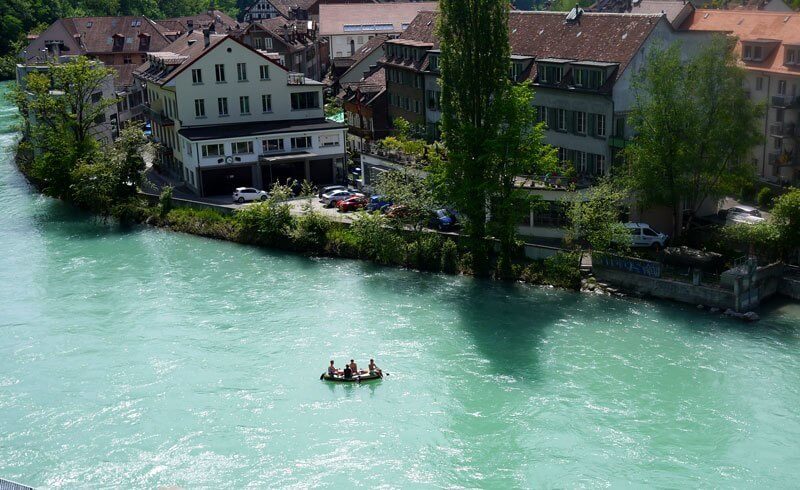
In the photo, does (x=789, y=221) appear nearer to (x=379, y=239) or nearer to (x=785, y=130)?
(x=785, y=130)

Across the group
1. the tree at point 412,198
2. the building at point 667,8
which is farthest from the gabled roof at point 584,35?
the tree at point 412,198

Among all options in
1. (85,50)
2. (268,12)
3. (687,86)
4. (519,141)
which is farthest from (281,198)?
(268,12)

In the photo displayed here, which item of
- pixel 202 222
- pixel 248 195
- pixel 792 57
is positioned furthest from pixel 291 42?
pixel 792 57

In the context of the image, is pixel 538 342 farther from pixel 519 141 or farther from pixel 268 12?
pixel 268 12

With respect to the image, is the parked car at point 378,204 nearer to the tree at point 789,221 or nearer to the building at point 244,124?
the building at point 244,124

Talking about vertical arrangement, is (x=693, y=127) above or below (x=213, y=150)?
above

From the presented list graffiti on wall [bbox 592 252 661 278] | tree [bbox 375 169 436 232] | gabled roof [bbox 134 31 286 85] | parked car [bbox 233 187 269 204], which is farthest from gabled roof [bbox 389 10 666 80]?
gabled roof [bbox 134 31 286 85]

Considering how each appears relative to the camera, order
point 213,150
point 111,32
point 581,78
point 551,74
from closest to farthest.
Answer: point 581,78
point 551,74
point 213,150
point 111,32
